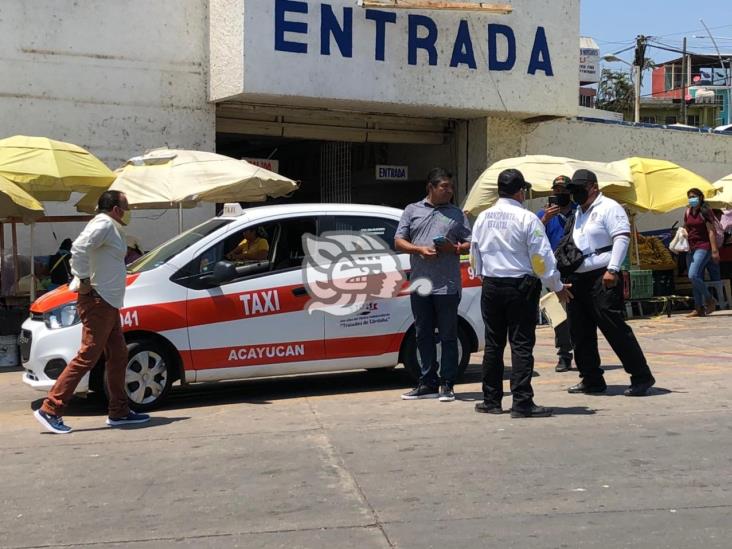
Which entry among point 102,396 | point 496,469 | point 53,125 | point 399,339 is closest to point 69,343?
point 102,396

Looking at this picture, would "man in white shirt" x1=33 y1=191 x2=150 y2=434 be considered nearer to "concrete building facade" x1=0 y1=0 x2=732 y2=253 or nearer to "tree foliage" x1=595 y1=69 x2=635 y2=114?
"concrete building facade" x1=0 y1=0 x2=732 y2=253

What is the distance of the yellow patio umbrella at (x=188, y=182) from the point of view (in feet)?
39.2

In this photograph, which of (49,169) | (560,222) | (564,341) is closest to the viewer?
(560,222)

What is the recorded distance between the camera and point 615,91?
60250 millimetres

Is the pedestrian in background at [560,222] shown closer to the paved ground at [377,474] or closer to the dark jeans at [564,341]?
the dark jeans at [564,341]

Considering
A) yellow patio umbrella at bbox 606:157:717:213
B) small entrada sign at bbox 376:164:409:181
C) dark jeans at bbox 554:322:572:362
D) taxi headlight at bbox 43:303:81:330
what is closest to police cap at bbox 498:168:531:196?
dark jeans at bbox 554:322:572:362

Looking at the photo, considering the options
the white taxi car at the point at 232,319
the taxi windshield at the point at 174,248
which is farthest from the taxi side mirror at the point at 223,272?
the taxi windshield at the point at 174,248

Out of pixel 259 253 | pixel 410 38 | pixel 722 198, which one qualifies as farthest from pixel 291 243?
pixel 722 198

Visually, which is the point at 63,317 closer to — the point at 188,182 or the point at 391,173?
the point at 188,182

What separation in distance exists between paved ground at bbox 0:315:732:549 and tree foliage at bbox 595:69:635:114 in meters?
52.9

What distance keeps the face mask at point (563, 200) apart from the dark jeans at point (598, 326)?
1.42 m

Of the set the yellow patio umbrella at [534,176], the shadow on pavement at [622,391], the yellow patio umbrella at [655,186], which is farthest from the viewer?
the yellow patio umbrella at [655,186]

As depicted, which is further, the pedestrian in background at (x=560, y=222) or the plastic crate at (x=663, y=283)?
the plastic crate at (x=663, y=283)

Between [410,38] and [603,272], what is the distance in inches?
356
